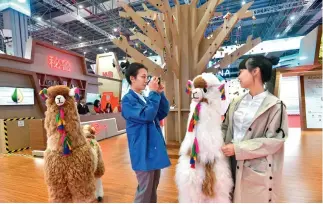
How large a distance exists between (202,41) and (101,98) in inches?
220

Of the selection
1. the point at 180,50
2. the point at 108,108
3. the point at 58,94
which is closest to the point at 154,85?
the point at 58,94

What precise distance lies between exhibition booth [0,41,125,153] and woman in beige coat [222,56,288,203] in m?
4.95

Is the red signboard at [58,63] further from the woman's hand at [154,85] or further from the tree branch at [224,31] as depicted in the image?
the woman's hand at [154,85]

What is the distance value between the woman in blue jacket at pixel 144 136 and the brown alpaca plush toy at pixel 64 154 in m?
0.58

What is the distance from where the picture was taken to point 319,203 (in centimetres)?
202

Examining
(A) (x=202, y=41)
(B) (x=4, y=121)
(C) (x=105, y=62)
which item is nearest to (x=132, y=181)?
(A) (x=202, y=41)

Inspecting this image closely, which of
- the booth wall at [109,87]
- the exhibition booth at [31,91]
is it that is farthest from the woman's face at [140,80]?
the booth wall at [109,87]

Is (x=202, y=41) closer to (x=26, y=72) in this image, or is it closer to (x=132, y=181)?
(x=132, y=181)

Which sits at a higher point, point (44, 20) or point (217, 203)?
point (44, 20)

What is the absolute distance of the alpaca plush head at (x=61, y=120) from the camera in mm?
1762

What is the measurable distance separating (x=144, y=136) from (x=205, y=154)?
17.3 inches

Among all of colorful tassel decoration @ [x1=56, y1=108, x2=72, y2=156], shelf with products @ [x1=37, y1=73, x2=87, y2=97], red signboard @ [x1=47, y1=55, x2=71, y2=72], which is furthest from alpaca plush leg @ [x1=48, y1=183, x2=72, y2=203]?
red signboard @ [x1=47, y1=55, x2=71, y2=72]

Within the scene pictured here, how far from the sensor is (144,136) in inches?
58.2

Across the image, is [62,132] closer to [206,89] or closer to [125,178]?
[206,89]
